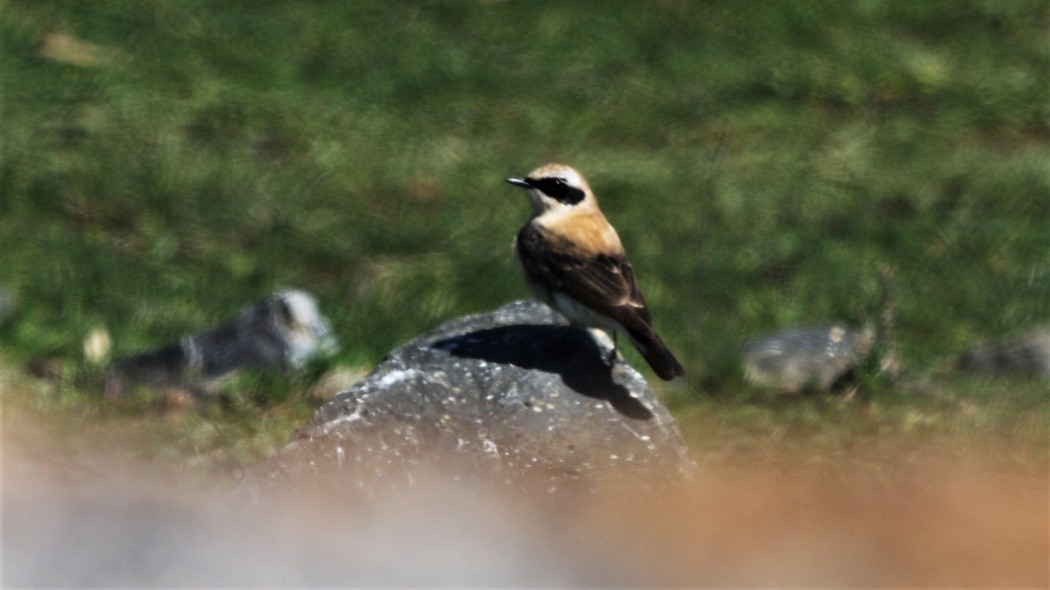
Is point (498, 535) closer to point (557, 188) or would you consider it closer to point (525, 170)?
point (557, 188)

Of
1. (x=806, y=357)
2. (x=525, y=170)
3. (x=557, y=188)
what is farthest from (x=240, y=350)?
(x=525, y=170)

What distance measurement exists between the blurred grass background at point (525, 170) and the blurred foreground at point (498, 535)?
74.5 inches

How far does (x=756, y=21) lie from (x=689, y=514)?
31.9 feet

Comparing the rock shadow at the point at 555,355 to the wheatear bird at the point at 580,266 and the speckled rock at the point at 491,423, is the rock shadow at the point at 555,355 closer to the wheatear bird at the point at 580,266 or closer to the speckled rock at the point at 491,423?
the speckled rock at the point at 491,423

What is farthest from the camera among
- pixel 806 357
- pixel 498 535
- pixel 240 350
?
pixel 806 357

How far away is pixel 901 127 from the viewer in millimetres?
13125

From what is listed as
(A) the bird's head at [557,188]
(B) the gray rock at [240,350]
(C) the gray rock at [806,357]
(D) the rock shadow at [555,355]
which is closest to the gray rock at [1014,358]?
(C) the gray rock at [806,357]

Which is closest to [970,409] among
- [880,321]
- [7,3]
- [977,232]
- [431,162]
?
[880,321]

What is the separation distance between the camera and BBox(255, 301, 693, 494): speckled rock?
6117 millimetres

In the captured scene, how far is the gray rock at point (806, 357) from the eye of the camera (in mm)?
8484

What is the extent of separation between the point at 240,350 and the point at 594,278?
2.01 metres

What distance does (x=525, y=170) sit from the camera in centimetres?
1212

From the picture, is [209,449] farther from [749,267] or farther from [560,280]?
[749,267]

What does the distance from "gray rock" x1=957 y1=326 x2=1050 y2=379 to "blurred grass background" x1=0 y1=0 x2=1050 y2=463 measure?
0.23 metres
